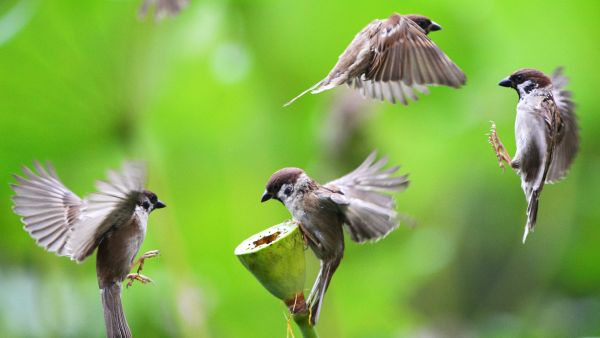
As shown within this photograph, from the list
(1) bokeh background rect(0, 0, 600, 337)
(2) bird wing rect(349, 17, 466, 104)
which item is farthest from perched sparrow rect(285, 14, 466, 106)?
(1) bokeh background rect(0, 0, 600, 337)

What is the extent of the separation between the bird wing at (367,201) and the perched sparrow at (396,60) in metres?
0.10

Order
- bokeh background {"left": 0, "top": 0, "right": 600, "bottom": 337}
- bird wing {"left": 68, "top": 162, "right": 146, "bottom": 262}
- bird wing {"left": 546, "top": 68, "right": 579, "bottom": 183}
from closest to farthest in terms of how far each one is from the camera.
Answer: bird wing {"left": 68, "top": 162, "right": 146, "bottom": 262} → bird wing {"left": 546, "top": 68, "right": 579, "bottom": 183} → bokeh background {"left": 0, "top": 0, "right": 600, "bottom": 337}

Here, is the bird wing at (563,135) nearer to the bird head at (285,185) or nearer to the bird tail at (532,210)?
the bird tail at (532,210)

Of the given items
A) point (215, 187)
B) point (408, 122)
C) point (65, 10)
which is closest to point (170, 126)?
point (215, 187)

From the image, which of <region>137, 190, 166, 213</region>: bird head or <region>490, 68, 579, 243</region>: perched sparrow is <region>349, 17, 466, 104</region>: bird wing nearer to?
<region>490, 68, 579, 243</region>: perched sparrow

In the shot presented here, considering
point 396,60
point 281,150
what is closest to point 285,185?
point 396,60

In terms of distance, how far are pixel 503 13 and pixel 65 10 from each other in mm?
1223

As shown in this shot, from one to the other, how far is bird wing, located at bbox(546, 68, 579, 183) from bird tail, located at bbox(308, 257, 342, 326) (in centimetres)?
20

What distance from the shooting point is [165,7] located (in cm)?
88

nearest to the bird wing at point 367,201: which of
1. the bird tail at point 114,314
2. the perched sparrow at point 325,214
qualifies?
the perched sparrow at point 325,214

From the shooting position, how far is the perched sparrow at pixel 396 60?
730 millimetres

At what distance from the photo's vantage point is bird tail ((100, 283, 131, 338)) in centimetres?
72

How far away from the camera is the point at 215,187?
2.46m

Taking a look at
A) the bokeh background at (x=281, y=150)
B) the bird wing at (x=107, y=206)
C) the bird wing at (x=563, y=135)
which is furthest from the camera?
the bokeh background at (x=281, y=150)
